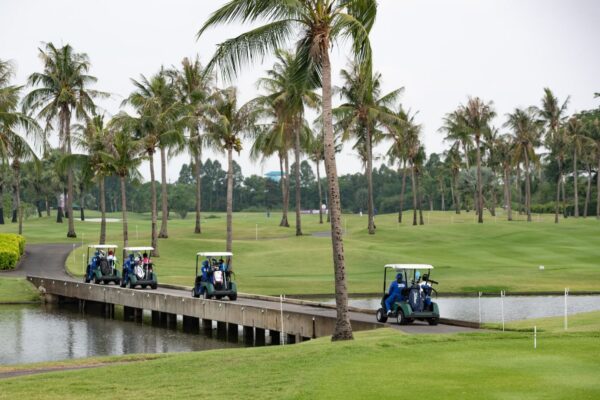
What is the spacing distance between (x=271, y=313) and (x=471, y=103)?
6065 centimetres

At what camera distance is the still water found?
101 ft

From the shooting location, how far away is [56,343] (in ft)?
110

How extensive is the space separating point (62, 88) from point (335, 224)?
182 ft

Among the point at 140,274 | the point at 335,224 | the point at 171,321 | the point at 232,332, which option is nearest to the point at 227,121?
the point at 140,274

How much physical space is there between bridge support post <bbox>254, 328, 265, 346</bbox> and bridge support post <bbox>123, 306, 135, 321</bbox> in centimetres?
1038

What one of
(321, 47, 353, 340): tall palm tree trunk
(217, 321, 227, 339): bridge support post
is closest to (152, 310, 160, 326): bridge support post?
(217, 321, 227, 339): bridge support post

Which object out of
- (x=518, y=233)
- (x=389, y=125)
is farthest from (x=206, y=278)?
(x=518, y=233)

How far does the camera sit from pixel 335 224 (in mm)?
23344

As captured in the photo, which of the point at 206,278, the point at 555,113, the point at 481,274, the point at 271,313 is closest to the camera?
the point at 271,313

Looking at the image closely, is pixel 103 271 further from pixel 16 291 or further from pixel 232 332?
pixel 232 332

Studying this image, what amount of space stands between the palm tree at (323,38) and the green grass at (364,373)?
2.88m

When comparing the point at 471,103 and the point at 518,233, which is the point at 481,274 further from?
the point at 471,103

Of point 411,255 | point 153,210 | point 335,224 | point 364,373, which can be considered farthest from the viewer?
point 411,255

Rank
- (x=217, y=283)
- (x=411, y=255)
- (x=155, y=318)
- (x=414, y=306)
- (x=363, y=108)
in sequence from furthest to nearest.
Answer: (x=363, y=108), (x=411, y=255), (x=155, y=318), (x=217, y=283), (x=414, y=306)
